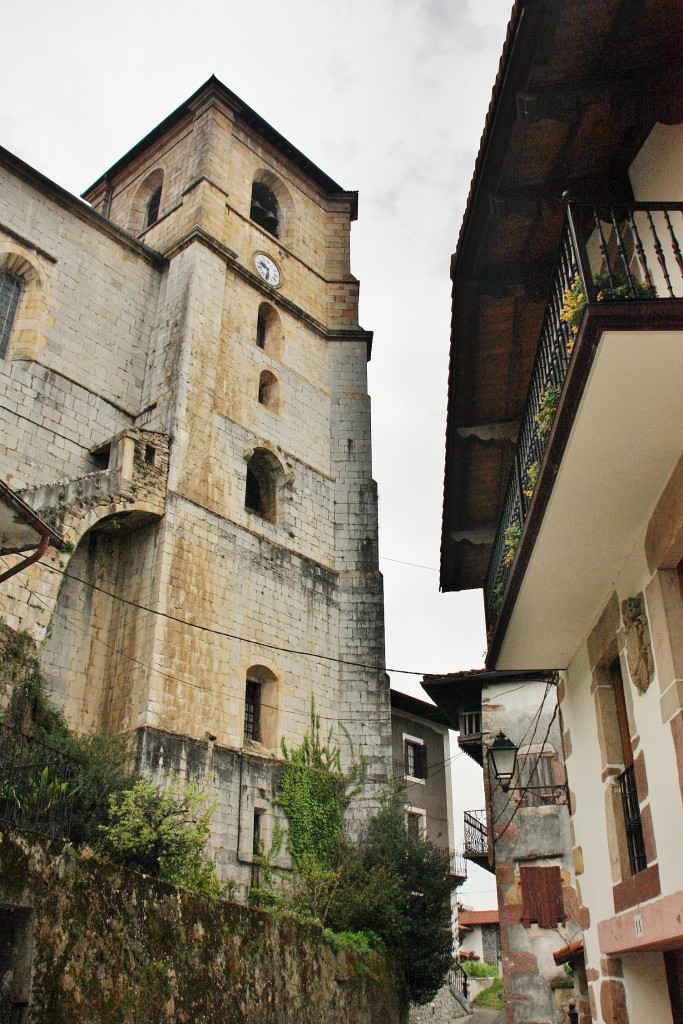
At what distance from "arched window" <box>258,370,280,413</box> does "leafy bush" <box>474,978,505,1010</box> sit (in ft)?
70.3

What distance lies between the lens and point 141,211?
26594mm

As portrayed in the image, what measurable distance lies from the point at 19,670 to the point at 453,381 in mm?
9183

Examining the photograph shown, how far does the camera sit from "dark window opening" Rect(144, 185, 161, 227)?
86.7 ft

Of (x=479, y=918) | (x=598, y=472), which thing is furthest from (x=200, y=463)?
(x=479, y=918)

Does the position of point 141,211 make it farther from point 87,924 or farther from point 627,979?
point 627,979

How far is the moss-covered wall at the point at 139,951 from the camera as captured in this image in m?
6.41

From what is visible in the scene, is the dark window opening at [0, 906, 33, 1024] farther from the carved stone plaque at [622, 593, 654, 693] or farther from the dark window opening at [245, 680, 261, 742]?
the dark window opening at [245, 680, 261, 742]

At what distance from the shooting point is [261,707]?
1866 centimetres

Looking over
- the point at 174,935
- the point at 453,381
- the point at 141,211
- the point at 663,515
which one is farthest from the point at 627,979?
the point at 141,211

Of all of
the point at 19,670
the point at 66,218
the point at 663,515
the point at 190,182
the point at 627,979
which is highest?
the point at 190,182

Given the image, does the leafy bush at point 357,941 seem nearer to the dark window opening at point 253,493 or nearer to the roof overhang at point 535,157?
the roof overhang at point 535,157

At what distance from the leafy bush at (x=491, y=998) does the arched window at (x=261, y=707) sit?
666 inches

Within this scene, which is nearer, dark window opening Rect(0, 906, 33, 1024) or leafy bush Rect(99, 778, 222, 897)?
dark window opening Rect(0, 906, 33, 1024)

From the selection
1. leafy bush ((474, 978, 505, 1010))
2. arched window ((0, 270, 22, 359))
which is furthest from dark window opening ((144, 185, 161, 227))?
leafy bush ((474, 978, 505, 1010))
